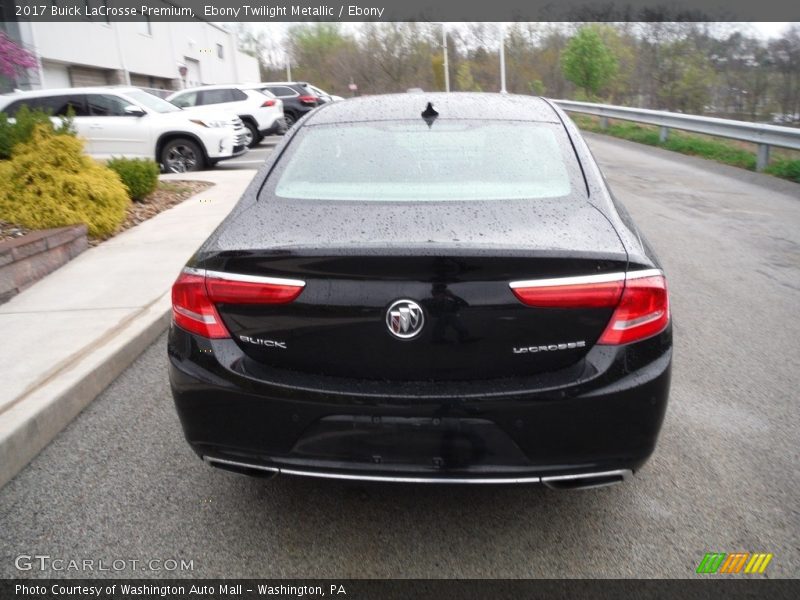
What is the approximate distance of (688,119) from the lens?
51.9 ft

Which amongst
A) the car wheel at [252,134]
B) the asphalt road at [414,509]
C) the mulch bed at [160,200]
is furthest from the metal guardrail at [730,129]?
the car wheel at [252,134]

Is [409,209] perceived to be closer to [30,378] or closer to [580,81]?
[30,378]

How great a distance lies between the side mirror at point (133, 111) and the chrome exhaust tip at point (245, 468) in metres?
12.7

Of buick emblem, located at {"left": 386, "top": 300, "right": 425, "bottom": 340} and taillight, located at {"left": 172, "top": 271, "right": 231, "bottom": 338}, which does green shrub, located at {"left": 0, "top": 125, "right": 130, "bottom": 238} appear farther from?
buick emblem, located at {"left": 386, "top": 300, "right": 425, "bottom": 340}

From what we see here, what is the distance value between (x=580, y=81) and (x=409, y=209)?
102ft

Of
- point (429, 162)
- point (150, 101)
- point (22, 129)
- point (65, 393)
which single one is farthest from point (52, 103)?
point (429, 162)

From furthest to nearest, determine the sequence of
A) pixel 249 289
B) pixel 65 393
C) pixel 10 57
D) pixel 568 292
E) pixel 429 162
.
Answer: pixel 10 57, pixel 65 393, pixel 429 162, pixel 249 289, pixel 568 292

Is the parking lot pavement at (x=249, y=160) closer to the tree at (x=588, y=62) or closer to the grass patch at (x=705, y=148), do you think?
the grass patch at (x=705, y=148)

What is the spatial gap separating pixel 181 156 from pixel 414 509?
12851 mm

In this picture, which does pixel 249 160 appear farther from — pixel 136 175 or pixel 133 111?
pixel 136 175

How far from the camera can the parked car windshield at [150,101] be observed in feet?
46.7

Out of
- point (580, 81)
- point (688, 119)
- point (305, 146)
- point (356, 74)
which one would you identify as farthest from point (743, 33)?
point (305, 146)

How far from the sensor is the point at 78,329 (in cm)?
486

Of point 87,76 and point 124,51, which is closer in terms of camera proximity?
point 87,76
